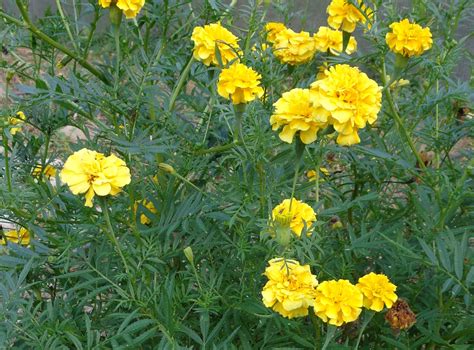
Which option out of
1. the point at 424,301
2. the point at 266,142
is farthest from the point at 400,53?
the point at 424,301

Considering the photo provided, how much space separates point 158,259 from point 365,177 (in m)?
0.59

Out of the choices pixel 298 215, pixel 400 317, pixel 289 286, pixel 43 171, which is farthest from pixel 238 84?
pixel 43 171

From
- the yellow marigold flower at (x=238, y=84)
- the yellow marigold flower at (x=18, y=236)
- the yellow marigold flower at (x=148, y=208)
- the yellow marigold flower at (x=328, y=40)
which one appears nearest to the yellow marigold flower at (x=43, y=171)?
the yellow marigold flower at (x=18, y=236)

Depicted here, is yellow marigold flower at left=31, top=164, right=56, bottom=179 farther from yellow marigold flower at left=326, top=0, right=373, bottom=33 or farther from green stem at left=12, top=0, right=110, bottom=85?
yellow marigold flower at left=326, top=0, right=373, bottom=33

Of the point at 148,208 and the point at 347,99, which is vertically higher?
the point at 347,99

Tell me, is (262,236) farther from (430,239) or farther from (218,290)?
(430,239)

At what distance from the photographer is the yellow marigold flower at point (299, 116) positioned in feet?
3.74

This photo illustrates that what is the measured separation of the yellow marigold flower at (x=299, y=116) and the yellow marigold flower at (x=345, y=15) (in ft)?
1.40

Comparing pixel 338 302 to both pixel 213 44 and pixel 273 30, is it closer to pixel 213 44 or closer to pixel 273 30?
pixel 213 44

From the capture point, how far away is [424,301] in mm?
1481

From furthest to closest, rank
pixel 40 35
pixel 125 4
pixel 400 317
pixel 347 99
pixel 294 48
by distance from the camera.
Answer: pixel 294 48 < pixel 40 35 < pixel 125 4 < pixel 400 317 < pixel 347 99

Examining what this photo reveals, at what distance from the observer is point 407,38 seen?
1417 millimetres

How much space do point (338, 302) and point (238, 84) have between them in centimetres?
40

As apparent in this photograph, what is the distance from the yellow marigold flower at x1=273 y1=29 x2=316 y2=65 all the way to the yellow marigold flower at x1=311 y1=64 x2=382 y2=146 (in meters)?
0.46
